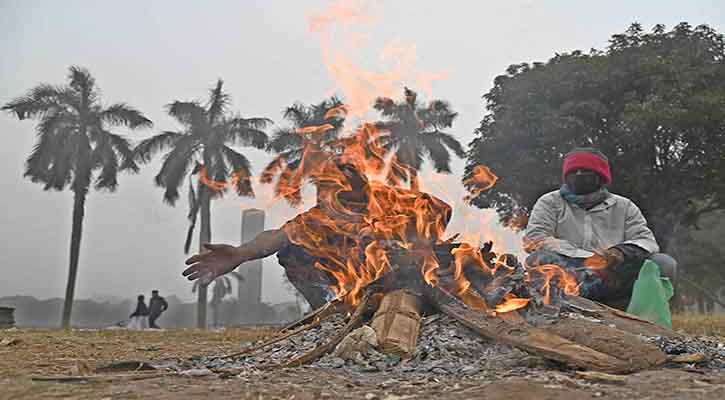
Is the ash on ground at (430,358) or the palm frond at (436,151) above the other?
the palm frond at (436,151)

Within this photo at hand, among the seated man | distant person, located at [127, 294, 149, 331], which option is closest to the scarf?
the seated man

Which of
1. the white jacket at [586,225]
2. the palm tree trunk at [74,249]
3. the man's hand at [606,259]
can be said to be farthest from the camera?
the palm tree trunk at [74,249]

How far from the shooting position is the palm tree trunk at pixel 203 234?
2794cm

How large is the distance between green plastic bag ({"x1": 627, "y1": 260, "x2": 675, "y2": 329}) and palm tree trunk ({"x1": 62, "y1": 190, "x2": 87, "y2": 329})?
23631 mm

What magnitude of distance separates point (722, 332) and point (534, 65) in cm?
1606

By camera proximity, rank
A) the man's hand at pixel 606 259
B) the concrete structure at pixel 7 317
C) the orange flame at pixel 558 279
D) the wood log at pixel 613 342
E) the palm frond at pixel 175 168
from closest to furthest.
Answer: the wood log at pixel 613 342 → the orange flame at pixel 558 279 → the man's hand at pixel 606 259 → the concrete structure at pixel 7 317 → the palm frond at pixel 175 168

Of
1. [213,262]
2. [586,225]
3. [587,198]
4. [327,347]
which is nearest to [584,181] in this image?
[587,198]

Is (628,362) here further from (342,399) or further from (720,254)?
(720,254)

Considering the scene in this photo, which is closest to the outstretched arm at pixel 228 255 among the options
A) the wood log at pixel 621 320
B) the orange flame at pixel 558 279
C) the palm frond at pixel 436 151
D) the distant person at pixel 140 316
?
the orange flame at pixel 558 279

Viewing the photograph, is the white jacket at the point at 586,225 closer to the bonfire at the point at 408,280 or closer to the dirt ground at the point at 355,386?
the bonfire at the point at 408,280

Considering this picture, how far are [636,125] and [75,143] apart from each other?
2150 cm

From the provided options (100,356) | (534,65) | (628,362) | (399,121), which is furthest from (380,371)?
(399,121)

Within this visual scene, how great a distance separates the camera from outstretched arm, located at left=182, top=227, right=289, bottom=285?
4.80m

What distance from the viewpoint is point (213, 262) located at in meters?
4.91
